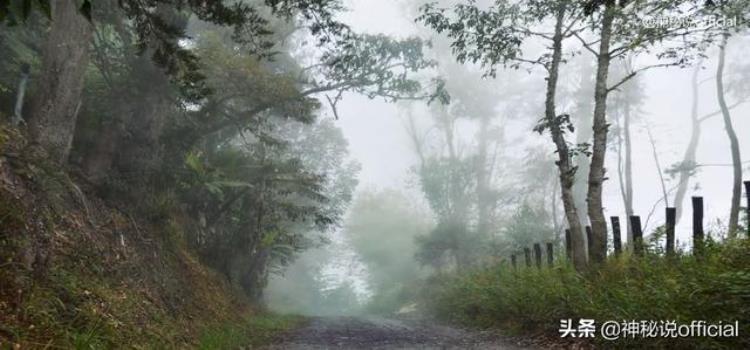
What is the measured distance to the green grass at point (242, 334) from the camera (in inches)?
284

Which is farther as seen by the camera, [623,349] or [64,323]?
[623,349]

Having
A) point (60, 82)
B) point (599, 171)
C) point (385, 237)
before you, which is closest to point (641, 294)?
point (599, 171)

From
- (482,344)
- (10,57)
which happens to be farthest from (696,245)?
(10,57)

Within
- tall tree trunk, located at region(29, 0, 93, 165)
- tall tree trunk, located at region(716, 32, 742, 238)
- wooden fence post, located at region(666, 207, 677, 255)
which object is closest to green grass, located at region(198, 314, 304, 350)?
tall tree trunk, located at region(29, 0, 93, 165)

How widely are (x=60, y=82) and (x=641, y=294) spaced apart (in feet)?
28.0

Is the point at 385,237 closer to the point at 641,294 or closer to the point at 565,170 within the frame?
the point at 565,170

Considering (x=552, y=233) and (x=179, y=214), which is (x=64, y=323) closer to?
(x=179, y=214)

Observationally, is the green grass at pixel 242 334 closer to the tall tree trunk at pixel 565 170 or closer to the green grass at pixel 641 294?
the green grass at pixel 641 294

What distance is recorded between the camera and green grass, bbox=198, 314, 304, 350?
7.20m

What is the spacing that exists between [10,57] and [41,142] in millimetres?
3985

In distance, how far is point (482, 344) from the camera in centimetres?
789

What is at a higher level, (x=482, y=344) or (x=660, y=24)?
(x=660, y=24)

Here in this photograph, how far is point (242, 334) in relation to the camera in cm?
905

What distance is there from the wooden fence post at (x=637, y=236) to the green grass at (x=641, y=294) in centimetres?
19
